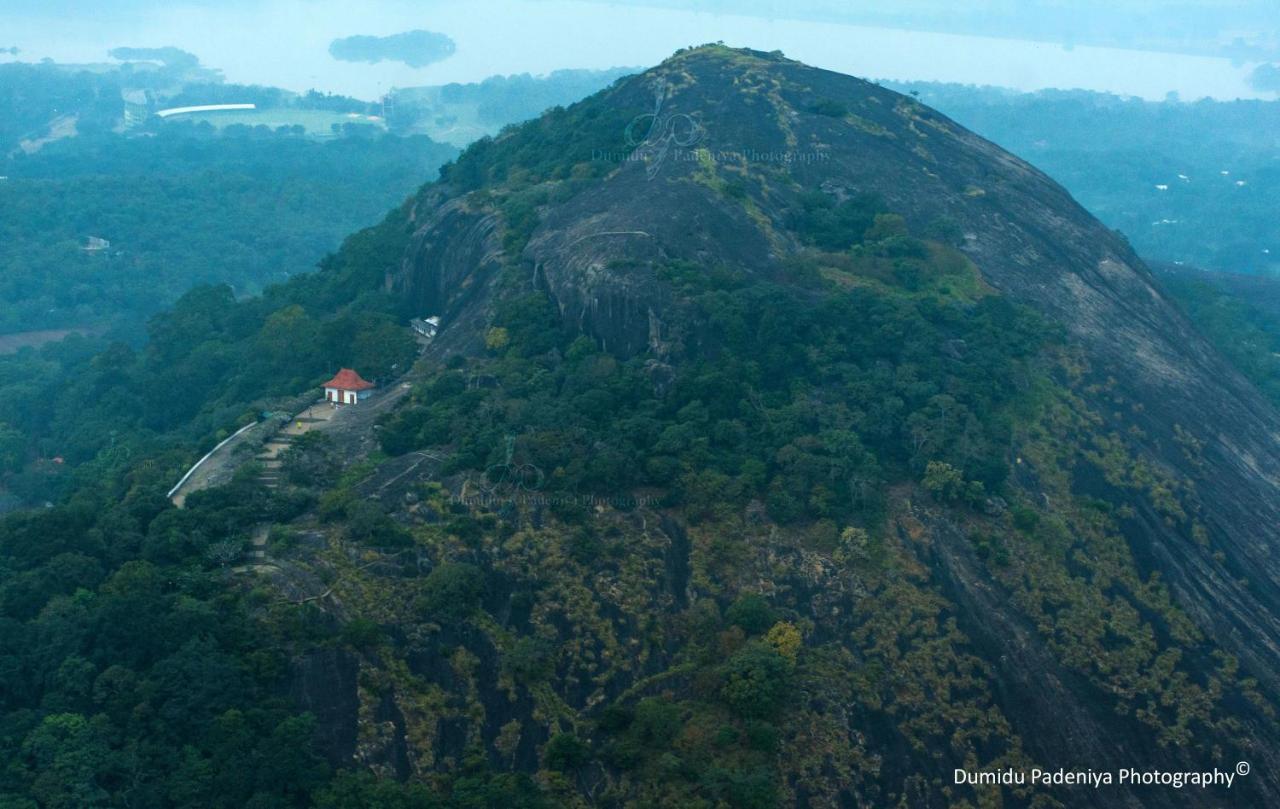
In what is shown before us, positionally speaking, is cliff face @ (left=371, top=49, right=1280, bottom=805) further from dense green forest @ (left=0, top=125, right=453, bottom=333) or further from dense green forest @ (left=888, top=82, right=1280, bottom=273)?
dense green forest @ (left=888, top=82, right=1280, bottom=273)

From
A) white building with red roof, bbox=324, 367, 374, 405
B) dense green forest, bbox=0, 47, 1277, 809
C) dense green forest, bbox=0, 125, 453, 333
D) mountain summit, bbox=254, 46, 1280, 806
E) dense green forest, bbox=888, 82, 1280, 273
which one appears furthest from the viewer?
dense green forest, bbox=888, 82, 1280, 273

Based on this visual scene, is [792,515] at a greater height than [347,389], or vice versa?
[792,515]

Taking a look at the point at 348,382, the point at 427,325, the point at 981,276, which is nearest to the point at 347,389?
the point at 348,382

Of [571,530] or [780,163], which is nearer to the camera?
[571,530]

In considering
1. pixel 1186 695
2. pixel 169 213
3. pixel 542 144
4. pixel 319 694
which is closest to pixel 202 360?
pixel 542 144

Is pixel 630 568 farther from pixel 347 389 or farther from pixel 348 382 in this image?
pixel 348 382

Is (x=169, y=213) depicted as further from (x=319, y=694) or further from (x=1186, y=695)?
(x=1186, y=695)

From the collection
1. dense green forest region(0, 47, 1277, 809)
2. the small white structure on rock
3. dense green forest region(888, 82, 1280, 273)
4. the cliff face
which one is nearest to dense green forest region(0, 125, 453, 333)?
the cliff face
